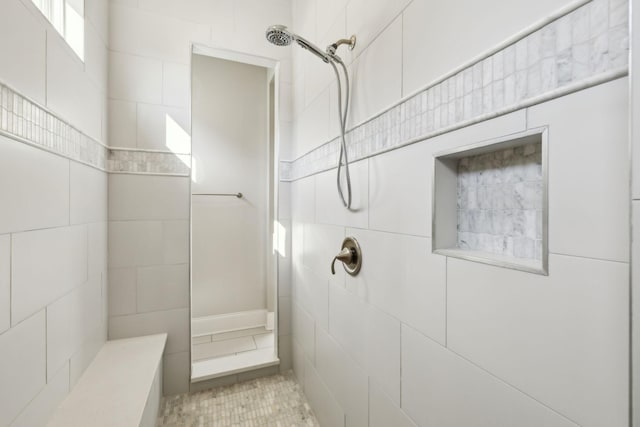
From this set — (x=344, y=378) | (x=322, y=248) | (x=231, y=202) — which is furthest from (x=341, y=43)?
(x=231, y=202)

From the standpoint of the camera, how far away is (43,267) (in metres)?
0.93

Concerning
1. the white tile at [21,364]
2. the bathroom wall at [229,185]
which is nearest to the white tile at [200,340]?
the bathroom wall at [229,185]

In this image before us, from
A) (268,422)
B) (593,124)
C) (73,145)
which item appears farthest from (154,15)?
(268,422)

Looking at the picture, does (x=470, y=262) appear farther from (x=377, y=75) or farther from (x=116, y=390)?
(x=116, y=390)

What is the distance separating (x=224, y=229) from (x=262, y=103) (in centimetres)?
127

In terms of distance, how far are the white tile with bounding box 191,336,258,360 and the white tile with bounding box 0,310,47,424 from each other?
138 cm

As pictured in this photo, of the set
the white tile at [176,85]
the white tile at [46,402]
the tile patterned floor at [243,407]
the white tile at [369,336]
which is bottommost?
Answer: the tile patterned floor at [243,407]

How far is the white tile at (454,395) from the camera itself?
549mm

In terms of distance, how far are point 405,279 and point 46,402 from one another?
1233mm

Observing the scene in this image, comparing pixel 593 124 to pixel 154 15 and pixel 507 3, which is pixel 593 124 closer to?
pixel 507 3

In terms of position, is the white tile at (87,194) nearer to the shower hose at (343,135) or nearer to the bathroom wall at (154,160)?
the bathroom wall at (154,160)

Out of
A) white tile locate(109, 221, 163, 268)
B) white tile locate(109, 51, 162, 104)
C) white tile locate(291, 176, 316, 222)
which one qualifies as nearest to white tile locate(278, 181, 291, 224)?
white tile locate(291, 176, 316, 222)

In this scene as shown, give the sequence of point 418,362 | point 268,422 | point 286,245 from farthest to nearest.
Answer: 1. point 286,245
2. point 268,422
3. point 418,362

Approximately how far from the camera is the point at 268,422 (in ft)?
5.09
